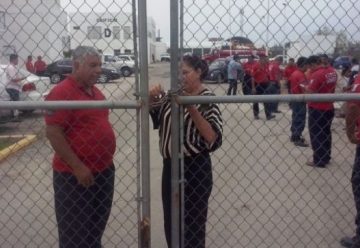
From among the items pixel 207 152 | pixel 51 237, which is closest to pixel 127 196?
pixel 51 237

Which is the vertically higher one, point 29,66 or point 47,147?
point 29,66

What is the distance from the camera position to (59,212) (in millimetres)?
3414

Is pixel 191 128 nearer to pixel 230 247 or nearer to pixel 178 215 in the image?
pixel 178 215

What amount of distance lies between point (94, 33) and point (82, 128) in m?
0.94

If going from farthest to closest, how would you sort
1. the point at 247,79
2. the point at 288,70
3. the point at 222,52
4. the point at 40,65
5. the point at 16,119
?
the point at 288,70, the point at 247,79, the point at 40,65, the point at 16,119, the point at 222,52

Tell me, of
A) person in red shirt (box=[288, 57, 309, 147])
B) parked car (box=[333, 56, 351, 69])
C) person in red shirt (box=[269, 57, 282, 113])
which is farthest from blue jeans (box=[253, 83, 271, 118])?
person in red shirt (box=[288, 57, 309, 147])

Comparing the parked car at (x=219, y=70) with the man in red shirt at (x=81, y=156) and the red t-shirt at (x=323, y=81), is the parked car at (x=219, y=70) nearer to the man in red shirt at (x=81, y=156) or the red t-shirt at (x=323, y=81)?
the red t-shirt at (x=323, y=81)

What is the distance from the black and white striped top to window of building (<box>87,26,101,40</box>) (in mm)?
732

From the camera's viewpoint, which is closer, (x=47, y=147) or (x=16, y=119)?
(x=47, y=147)

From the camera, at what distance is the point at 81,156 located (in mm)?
3283

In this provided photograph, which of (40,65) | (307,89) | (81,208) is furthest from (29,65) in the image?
(81,208)

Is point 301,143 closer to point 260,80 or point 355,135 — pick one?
point 260,80

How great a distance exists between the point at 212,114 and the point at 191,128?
165 mm

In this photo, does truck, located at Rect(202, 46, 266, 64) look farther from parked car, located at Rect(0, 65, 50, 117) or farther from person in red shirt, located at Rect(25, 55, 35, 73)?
parked car, located at Rect(0, 65, 50, 117)
